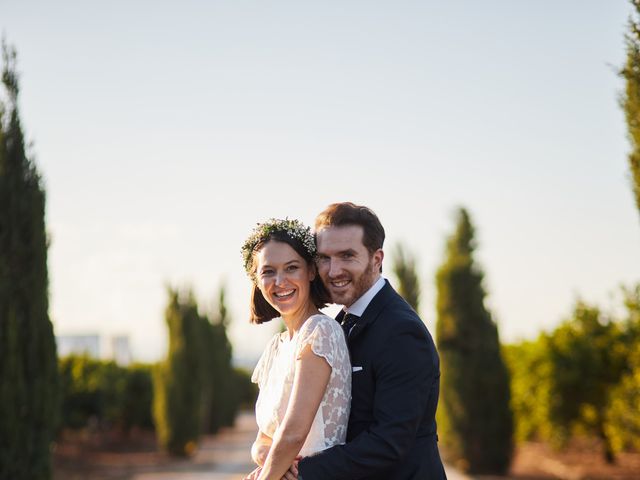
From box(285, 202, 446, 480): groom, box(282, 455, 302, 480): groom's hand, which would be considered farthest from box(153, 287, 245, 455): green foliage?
box(282, 455, 302, 480): groom's hand

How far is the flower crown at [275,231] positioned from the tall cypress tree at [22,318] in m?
5.63

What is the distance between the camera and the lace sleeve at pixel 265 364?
12.0 ft

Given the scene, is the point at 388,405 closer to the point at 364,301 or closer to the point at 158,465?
the point at 364,301

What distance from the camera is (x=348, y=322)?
354cm

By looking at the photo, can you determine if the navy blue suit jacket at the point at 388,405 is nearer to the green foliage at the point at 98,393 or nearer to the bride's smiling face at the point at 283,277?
the bride's smiling face at the point at 283,277

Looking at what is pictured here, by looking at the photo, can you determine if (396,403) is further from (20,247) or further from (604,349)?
(604,349)

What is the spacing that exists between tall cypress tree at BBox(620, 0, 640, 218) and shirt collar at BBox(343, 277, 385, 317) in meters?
3.27

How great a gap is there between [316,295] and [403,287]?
14.5 metres

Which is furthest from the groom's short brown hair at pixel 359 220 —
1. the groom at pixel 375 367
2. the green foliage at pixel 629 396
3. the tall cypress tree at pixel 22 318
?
the green foliage at pixel 629 396

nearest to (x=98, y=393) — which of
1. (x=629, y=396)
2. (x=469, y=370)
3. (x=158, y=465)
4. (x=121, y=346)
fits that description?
(x=158, y=465)

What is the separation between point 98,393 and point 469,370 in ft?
29.5

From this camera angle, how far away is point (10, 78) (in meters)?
9.05

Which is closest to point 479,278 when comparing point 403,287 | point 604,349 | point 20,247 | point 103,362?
point 604,349

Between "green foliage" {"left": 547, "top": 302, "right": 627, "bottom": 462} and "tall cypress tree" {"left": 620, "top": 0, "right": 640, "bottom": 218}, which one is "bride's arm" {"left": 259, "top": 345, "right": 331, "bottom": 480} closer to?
"tall cypress tree" {"left": 620, "top": 0, "right": 640, "bottom": 218}
